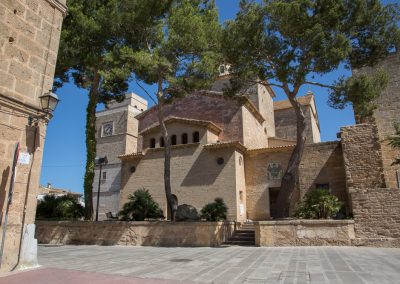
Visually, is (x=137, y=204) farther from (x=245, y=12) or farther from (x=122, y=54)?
(x=245, y=12)

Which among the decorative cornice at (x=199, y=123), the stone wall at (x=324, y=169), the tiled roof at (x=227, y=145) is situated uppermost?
the decorative cornice at (x=199, y=123)

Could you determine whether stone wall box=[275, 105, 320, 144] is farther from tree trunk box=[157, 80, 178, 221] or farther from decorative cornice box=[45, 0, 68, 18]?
decorative cornice box=[45, 0, 68, 18]

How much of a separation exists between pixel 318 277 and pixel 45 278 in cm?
518

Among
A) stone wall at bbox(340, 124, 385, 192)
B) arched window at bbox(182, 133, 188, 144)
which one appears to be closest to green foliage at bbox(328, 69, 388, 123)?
stone wall at bbox(340, 124, 385, 192)

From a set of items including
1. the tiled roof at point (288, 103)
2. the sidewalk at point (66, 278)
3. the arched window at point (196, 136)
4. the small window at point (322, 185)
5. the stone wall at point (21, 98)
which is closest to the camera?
the sidewalk at point (66, 278)

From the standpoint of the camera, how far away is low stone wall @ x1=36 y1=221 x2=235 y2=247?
1200 centimetres

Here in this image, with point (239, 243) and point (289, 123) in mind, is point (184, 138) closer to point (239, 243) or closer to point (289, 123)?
point (239, 243)

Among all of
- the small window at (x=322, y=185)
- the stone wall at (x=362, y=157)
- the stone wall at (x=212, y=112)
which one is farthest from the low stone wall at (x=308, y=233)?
the stone wall at (x=212, y=112)

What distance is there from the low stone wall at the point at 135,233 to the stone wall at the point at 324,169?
20.6 feet

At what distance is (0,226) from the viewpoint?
593cm

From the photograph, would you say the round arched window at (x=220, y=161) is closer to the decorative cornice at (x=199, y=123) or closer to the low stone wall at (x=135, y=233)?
the decorative cornice at (x=199, y=123)

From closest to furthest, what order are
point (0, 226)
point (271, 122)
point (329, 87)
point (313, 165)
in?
point (0, 226), point (329, 87), point (313, 165), point (271, 122)

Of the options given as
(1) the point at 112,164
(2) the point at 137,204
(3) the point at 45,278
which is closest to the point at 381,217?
(2) the point at 137,204

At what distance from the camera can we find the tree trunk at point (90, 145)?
48.0ft
